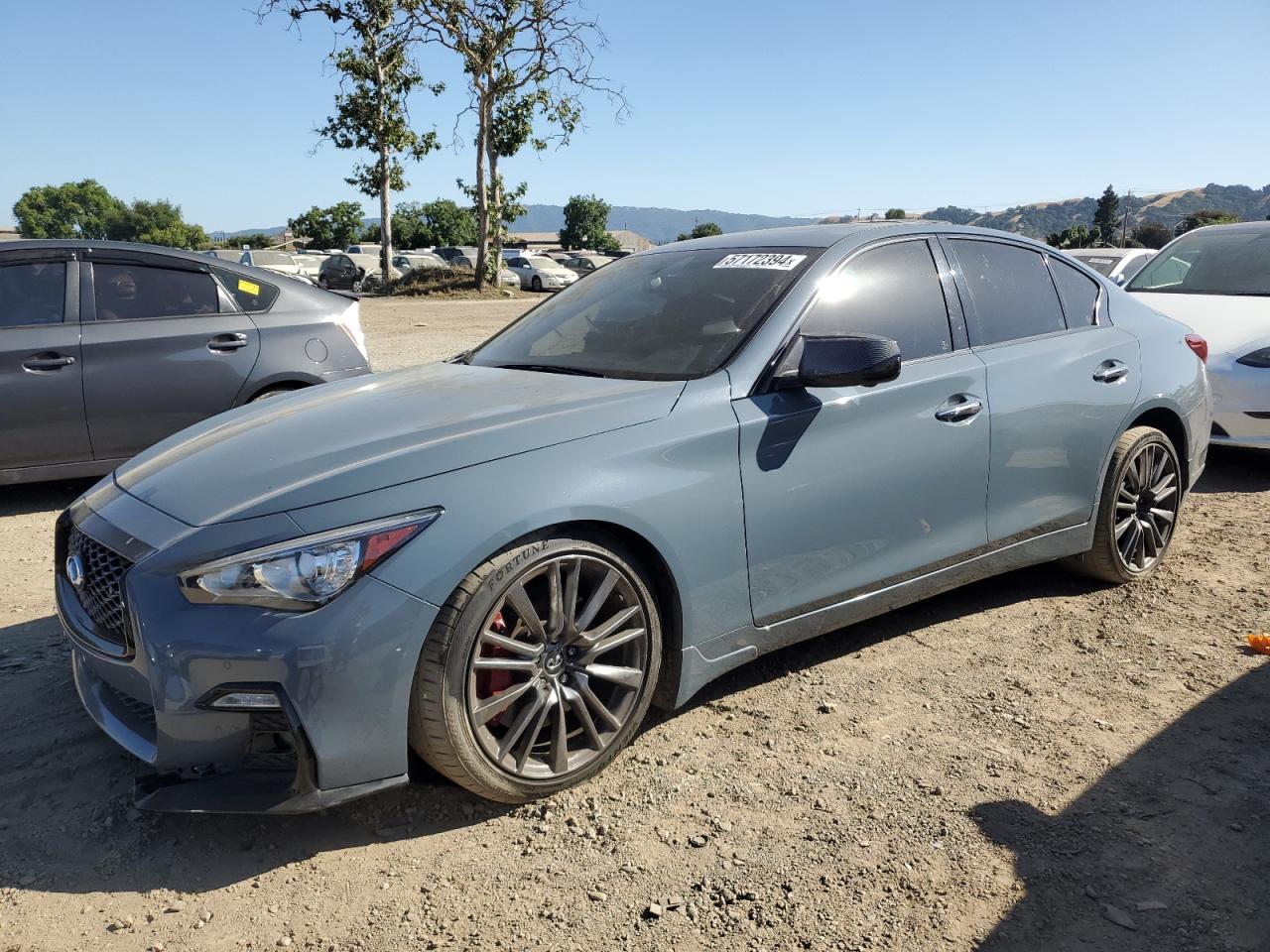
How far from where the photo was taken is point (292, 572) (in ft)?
8.27

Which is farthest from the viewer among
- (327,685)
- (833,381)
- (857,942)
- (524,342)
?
(524,342)

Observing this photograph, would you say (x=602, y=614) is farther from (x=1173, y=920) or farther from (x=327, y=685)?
(x=1173, y=920)

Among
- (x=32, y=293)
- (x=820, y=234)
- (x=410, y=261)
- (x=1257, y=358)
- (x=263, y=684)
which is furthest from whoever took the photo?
(x=410, y=261)

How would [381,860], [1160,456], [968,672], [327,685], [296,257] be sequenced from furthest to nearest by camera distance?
1. [296,257]
2. [1160,456]
3. [968,672]
4. [381,860]
5. [327,685]

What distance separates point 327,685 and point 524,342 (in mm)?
1969

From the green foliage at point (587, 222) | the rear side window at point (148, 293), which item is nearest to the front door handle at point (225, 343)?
the rear side window at point (148, 293)

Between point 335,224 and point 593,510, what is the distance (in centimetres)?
7551

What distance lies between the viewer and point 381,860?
106 inches

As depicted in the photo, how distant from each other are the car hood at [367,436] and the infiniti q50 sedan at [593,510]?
0.01m

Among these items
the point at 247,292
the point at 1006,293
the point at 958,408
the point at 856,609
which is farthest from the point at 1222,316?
the point at 247,292

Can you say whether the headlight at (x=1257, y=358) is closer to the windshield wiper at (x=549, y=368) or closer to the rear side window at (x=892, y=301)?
the rear side window at (x=892, y=301)

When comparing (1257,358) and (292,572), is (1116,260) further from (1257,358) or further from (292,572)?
(292,572)

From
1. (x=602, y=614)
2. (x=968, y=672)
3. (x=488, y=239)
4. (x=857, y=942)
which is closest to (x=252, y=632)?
(x=602, y=614)

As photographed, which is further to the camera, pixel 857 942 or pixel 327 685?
pixel 327 685
